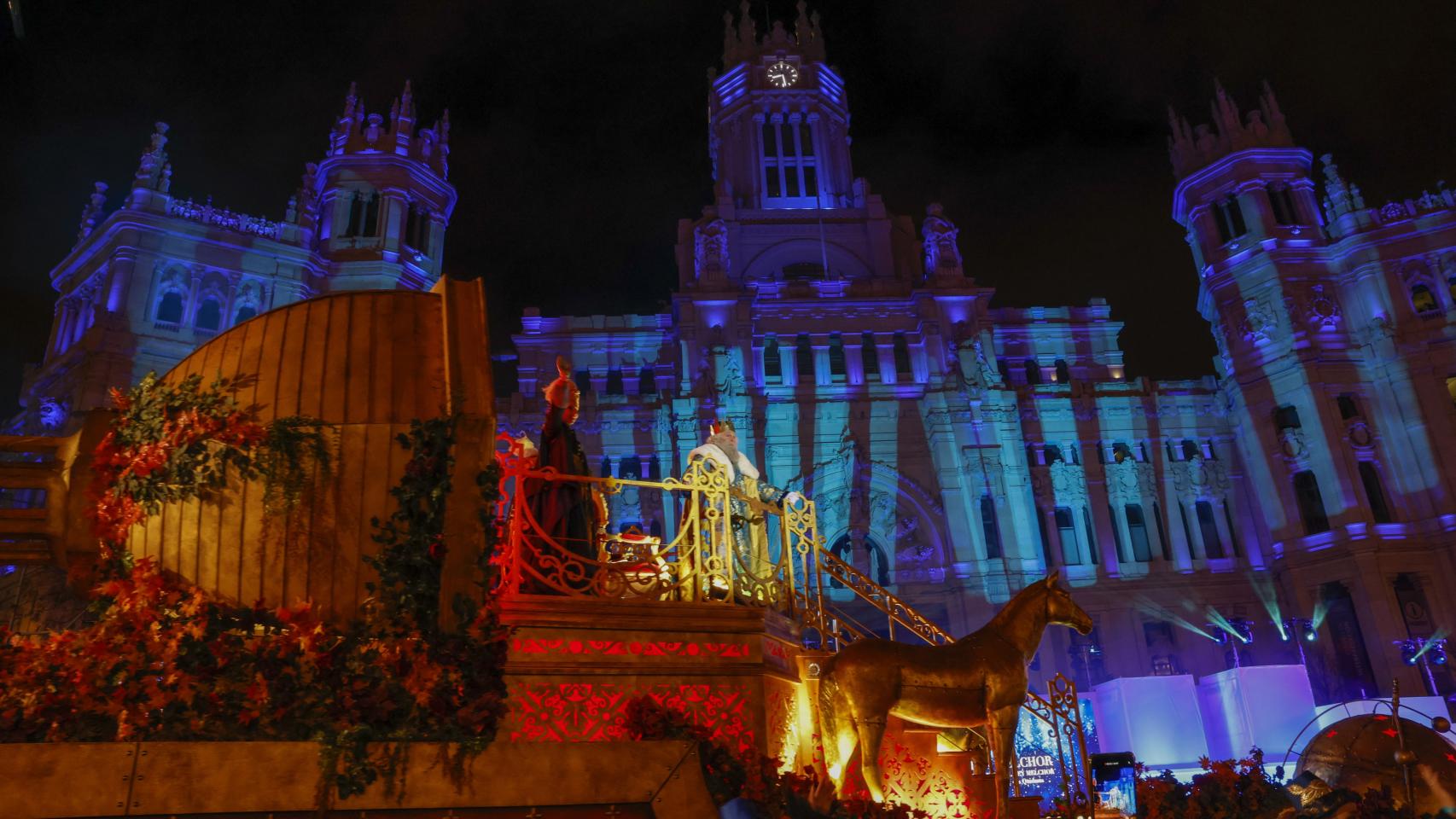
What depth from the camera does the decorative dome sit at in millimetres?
6352

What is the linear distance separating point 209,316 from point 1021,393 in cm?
2928

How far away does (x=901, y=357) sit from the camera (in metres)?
34.2

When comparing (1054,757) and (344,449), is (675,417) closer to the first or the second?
(1054,757)

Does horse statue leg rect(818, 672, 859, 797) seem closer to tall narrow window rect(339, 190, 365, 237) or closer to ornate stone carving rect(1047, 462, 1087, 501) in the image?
ornate stone carving rect(1047, 462, 1087, 501)

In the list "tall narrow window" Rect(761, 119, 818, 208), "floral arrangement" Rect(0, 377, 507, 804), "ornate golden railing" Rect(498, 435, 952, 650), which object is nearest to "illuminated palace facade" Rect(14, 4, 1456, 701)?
"tall narrow window" Rect(761, 119, 818, 208)

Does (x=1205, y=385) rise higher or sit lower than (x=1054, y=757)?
higher

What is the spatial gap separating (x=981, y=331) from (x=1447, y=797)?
28669mm

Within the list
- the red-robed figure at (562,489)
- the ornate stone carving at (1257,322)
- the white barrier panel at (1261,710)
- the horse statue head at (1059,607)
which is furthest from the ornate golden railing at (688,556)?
the ornate stone carving at (1257,322)

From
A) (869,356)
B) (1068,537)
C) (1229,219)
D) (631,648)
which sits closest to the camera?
(631,648)

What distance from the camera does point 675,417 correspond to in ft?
104

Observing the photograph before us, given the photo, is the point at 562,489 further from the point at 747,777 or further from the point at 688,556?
the point at 747,777

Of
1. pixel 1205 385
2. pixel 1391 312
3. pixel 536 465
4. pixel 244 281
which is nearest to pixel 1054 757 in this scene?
pixel 536 465

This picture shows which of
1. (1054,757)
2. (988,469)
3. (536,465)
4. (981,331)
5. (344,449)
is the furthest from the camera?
(981,331)

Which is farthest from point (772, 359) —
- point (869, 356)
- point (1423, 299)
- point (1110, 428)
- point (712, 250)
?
point (1423, 299)
